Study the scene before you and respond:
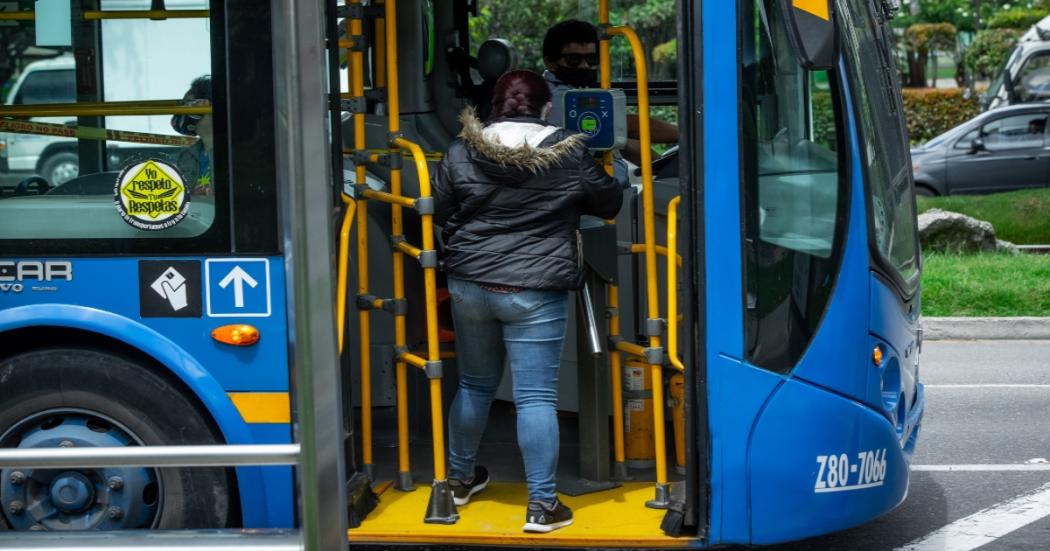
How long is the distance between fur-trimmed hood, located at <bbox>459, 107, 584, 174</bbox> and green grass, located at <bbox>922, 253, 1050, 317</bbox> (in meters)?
6.89

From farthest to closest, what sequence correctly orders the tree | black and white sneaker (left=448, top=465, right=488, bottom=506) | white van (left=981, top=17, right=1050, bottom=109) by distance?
the tree
white van (left=981, top=17, right=1050, bottom=109)
black and white sneaker (left=448, top=465, right=488, bottom=506)

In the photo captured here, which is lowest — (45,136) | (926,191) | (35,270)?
(35,270)

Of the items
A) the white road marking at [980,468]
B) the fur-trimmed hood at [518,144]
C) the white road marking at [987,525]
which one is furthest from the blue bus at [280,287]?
the white road marking at [980,468]

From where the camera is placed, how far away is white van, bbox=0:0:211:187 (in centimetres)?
427

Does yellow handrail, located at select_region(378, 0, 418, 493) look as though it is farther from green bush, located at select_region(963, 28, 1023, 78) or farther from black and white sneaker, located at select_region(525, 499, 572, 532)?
green bush, located at select_region(963, 28, 1023, 78)

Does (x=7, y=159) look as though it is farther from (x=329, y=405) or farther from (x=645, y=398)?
(x=645, y=398)

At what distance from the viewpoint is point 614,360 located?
16.7 ft

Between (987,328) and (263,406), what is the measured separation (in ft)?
24.6

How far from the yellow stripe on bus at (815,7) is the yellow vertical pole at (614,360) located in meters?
0.83

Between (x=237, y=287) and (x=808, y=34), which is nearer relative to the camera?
(x=808, y=34)

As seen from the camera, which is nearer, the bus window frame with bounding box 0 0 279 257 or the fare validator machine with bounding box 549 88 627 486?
the bus window frame with bounding box 0 0 279 257

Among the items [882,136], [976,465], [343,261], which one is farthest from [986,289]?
[343,261]

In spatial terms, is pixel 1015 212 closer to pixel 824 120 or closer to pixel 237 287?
pixel 824 120

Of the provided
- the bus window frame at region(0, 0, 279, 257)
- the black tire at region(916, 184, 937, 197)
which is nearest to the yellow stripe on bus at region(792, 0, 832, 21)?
the bus window frame at region(0, 0, 279, 257)
